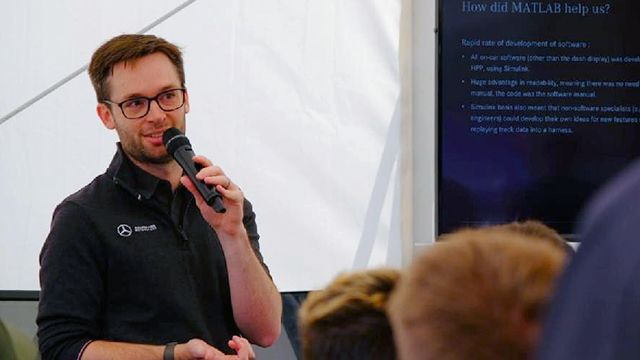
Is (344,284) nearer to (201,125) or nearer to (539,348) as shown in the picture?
(539,348)

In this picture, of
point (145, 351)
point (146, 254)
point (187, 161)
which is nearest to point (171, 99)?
point (187, 161)

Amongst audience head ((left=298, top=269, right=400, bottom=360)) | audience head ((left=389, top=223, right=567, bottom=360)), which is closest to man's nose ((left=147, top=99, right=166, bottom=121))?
audience head ((left=298, top=269, right=400, bottom=360))

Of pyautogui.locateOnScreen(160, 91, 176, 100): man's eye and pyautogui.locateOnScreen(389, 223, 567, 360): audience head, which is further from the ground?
pyautogui.locateOnScreen(160, 91, 176, 100): man's eye

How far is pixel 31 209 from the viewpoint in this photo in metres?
3.14

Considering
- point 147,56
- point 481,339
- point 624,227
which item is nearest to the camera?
point 624,227

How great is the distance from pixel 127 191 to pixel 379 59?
3.54ft

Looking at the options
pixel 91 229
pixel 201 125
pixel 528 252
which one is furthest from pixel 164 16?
pixel 528 252

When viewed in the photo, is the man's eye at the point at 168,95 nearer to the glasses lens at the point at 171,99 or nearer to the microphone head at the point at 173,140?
the glasses lens at the point at 171,99

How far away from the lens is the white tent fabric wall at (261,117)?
317 cm

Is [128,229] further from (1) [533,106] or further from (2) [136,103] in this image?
(1) [533,106]

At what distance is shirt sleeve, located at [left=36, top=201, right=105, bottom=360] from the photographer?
2484 mm

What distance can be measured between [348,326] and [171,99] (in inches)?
58.0

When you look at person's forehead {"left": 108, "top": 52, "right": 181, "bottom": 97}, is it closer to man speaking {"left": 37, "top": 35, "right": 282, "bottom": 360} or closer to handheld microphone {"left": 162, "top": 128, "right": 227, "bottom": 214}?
man speaking {"left": 37, "top": 35, "right": 282, "bottom": 360}

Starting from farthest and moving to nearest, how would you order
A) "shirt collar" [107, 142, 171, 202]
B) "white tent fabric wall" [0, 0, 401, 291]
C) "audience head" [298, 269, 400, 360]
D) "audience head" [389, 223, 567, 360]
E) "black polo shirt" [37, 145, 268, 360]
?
→ "white tent fabric wall" [0, 0, 401, 291]
"shirt collar" [107, 142, 171, 202]
"black polo shirt" [37, 145, 268, 360]
"audience head" [298, 269, 400, 360]
"audience head" [389, 223, 567, 360]
